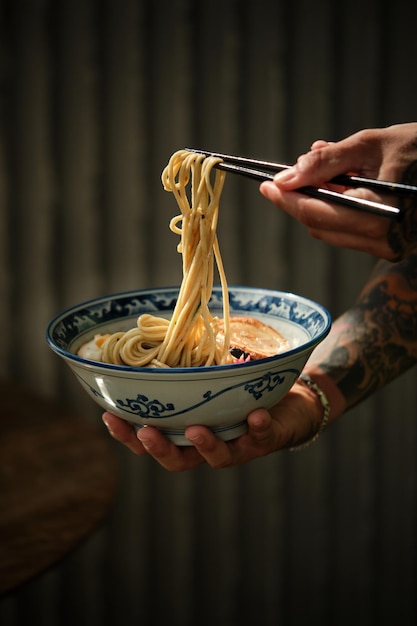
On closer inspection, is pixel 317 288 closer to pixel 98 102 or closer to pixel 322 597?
pixel 98 102

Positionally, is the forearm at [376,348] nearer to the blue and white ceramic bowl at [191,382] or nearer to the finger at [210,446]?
the blue and white ceramic bowl at [191,382]

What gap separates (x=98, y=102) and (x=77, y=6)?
40 cm

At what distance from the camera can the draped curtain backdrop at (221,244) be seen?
2.98 meters

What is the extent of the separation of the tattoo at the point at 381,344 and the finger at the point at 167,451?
542 millimetres

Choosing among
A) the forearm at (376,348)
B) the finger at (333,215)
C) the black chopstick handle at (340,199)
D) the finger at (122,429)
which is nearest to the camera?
the black chopstick handle at (340,199)

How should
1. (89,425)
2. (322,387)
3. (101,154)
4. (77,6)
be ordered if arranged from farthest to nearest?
(101,154), (77,6), (89,425), (322,387)

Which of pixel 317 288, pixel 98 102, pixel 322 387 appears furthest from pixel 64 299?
pixel 322 387

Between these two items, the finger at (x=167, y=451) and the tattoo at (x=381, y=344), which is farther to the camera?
the tattoo at (x=381, y=344)

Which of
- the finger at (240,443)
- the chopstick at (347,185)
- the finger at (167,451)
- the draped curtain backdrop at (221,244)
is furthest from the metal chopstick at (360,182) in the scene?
the draped curtain backdrop at (221,244)

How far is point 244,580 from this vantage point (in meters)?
3.68

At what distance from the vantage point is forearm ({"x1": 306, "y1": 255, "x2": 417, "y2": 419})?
1874 mm

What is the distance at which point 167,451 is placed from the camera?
1433 millimetres

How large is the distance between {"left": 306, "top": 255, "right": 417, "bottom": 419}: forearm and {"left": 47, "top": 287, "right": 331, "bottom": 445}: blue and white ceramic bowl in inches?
14.0

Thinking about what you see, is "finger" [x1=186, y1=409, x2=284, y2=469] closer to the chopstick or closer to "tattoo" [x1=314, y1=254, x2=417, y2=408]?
"tattoo" [x1=314, y1=254, x2=417, y2=408]
